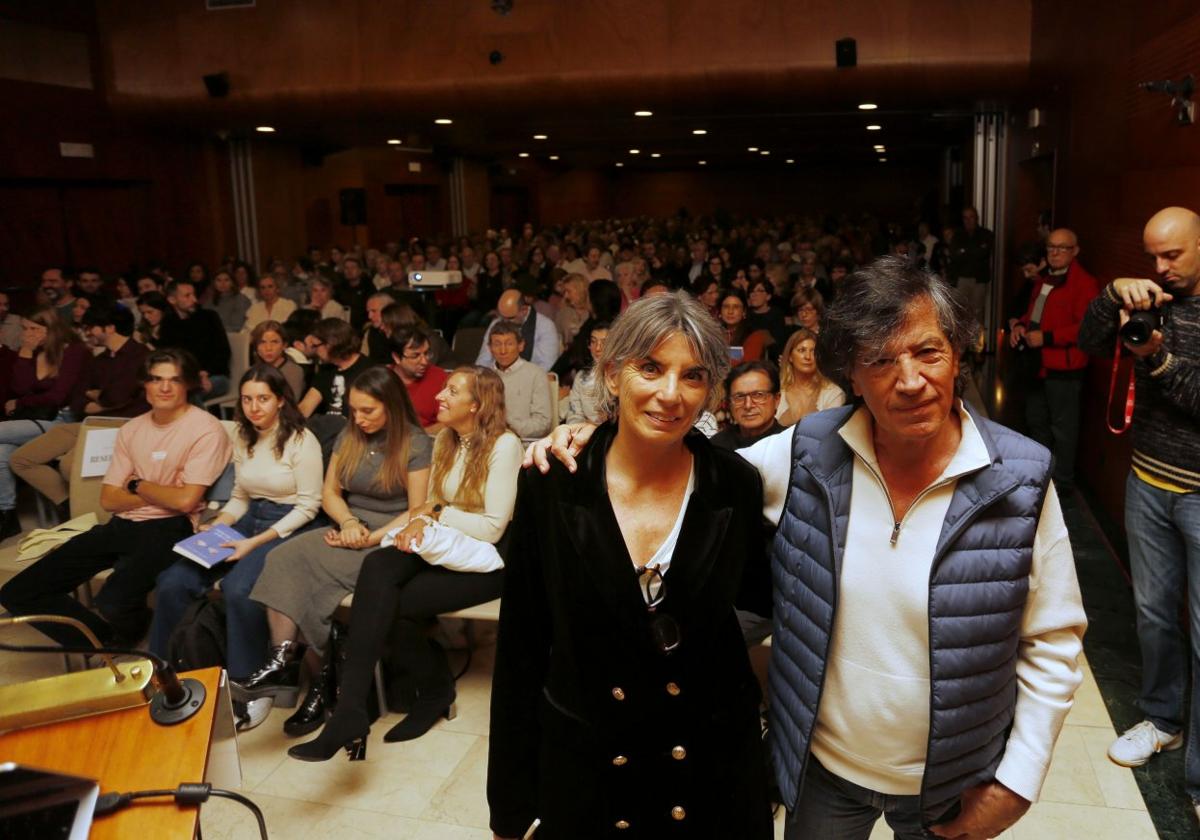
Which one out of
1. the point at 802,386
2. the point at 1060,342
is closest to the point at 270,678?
the point at 802,386

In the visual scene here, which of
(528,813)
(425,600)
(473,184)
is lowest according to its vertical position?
(425,600)

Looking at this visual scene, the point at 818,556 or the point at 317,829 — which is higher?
the point at 818,556

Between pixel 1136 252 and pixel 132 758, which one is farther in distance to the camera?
pixel 1136 252

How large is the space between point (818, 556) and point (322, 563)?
2.52m

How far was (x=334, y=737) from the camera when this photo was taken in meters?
3.14

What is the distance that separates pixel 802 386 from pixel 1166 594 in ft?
6.39

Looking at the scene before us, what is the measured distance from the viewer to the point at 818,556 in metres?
1.52

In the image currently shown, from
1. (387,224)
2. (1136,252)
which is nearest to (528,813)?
(1136,252)

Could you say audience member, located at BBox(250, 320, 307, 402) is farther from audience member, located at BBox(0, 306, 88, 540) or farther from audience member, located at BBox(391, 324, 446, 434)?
audience member, located at BBox(0, 306, 88, 540)

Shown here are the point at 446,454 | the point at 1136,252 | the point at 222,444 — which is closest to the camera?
the point at 446,454

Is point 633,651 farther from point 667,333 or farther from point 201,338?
point 201,338

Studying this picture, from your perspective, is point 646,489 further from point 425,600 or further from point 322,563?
point 322,563

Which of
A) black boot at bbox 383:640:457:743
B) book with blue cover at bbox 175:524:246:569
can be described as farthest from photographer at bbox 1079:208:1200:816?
book with blue cover at bbox 175:524:246:569

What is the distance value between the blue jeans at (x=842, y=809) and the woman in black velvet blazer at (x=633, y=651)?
0.08m
